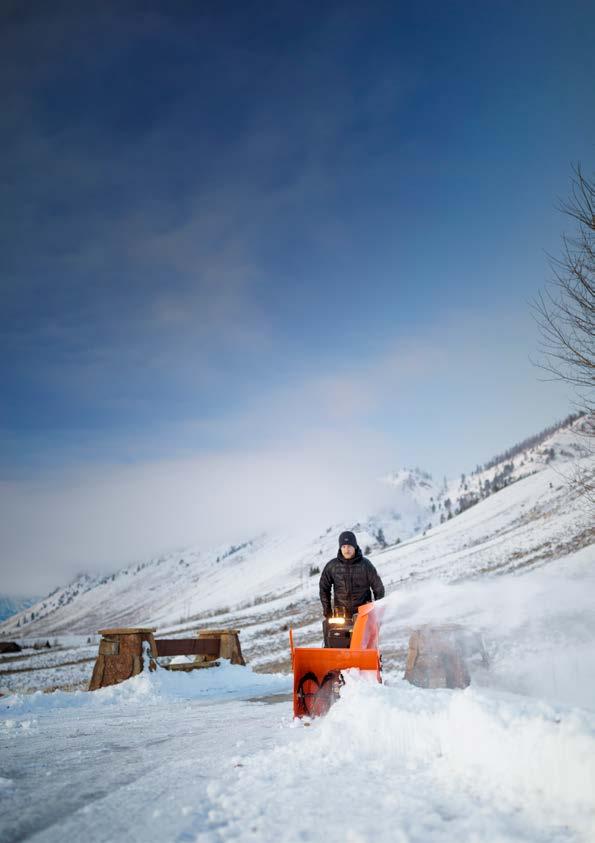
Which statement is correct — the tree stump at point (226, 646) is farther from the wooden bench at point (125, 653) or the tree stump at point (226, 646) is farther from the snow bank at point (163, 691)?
the wooden bench at point (125, 653)

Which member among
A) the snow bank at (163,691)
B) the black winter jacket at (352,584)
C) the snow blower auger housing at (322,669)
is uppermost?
the black winter jacket at (352,584)

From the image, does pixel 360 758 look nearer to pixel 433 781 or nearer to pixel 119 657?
pixel 433 781

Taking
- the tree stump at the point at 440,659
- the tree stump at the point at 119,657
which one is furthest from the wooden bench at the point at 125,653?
the tree stump at the point at 440,659

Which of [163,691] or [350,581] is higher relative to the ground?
[350,581]

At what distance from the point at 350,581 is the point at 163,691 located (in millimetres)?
5298

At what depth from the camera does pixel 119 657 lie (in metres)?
11.2

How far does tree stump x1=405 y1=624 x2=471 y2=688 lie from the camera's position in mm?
8469

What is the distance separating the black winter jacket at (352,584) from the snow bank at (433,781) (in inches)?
135

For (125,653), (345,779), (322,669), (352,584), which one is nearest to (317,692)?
(322,669)

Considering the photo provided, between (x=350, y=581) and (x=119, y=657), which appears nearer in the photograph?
(x=350, y=581)

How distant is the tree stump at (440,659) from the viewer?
27.8 ft

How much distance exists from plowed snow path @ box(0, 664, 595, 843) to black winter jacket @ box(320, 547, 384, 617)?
101 inches

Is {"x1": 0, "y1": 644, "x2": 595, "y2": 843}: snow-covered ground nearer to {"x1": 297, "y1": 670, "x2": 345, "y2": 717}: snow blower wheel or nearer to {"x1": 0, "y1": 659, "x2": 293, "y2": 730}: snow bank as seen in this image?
{"x1": 297, "y1": 670, "x2": 345, "y2": 717}: snow blower wheel

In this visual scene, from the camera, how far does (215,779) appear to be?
3.73m
